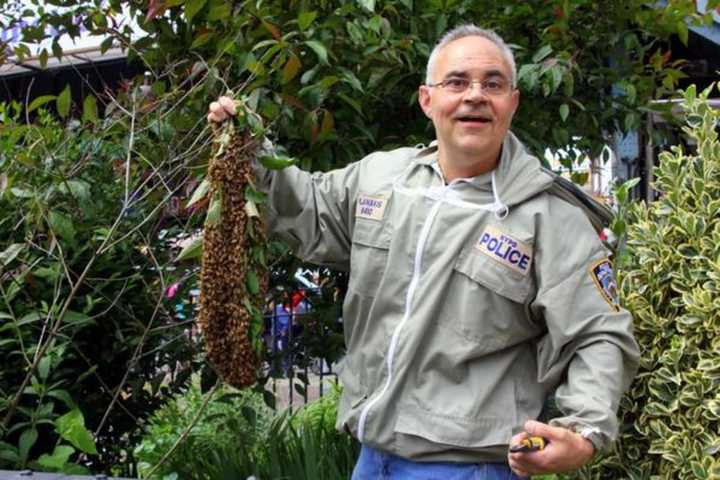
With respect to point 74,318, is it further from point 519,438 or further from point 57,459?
point 519,438

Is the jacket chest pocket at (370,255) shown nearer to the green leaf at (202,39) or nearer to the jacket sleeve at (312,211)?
the jacket sleeve at (312,211)

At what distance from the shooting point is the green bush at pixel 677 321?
253cm

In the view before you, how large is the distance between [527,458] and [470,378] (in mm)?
304

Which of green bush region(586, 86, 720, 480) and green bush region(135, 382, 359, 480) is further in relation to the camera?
green bush region(135, 382, 359, 480)

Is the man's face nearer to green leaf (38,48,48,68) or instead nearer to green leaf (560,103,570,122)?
green leaf (560,103,570,122)

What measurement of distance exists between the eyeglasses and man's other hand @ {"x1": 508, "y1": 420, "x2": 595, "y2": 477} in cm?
82

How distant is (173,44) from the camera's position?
4.02 metres

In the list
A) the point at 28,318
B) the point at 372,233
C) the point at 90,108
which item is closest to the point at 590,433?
the point at 372,233

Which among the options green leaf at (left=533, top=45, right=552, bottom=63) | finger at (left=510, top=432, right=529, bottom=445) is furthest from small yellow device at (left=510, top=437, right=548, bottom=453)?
green leaf at (left=533, top=45, right=552, bottom=63)

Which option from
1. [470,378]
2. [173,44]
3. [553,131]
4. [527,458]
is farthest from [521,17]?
[527,458]

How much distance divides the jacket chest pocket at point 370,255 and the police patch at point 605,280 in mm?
518

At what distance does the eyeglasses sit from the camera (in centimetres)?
243

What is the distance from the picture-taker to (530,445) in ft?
6.92

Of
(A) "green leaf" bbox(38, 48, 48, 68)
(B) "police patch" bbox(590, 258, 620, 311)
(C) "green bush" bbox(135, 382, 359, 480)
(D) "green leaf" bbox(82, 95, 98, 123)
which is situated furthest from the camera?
(A) "green leaf" bbox(38, 48, 48, 68)
